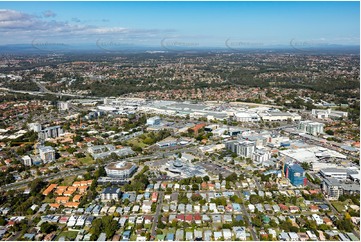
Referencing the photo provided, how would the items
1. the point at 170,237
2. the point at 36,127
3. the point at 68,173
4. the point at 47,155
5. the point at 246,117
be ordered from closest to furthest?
the point at 170,237
the point at 68,173
the point at 47,155
the point at 36,127
the point at 246,117

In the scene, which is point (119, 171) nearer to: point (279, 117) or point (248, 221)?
point (248, 221)

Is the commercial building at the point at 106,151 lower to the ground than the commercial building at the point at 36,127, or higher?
lower

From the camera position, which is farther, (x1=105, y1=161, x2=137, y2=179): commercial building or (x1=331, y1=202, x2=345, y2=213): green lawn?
(x1=105, y1=161, x2=137, y2=179): commercial building

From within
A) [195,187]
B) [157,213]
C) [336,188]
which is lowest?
[157,213]

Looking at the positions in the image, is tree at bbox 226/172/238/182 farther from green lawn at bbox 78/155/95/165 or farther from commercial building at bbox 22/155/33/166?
commercial building at bbox 22/155/33/166

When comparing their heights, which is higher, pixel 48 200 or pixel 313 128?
pixel 313 128

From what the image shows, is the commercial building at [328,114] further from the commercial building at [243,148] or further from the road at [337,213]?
the road at [337,213]

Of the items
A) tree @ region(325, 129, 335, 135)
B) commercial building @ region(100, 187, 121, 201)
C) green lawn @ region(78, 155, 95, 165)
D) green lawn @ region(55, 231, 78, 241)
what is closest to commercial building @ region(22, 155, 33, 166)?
green lawn @ region(78, 155, 95, 165)

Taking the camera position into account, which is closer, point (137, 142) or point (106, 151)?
point (106, 151)

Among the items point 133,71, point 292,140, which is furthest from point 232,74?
point 292,140

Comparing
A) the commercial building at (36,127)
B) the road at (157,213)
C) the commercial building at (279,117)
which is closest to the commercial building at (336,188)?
the road at (157,213)

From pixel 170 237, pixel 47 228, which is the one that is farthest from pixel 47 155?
pixel 170 237

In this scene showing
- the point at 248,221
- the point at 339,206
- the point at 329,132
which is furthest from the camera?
the point at 329,132
